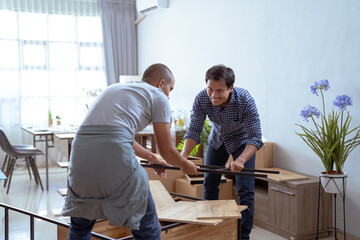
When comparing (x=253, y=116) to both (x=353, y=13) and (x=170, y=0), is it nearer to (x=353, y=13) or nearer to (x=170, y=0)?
(x=353, y=13)

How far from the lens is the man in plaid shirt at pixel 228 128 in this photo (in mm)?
2656

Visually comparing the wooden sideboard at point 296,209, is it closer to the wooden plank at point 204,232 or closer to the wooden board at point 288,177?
the wooden board at point 288,177

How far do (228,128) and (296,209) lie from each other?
3.43 ft

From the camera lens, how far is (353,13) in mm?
3422

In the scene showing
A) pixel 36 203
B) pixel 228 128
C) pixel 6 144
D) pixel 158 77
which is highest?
pixel 158 77

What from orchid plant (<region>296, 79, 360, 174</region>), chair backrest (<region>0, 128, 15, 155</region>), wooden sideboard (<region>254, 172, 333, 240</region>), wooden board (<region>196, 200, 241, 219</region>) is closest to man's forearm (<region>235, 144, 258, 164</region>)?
wooden board (<region>196, 200, 241, 219</region>)

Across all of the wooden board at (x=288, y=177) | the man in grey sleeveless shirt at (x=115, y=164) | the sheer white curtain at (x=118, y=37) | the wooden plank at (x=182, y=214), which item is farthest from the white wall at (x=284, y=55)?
the man in grey sleeveless shirt at (x=115, y=164)

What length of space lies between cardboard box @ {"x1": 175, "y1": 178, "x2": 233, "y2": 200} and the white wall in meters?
0.58

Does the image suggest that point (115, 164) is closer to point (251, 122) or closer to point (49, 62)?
point (251, 122)

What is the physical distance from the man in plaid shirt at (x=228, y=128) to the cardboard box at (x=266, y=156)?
1.26 metres

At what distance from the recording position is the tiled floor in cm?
365

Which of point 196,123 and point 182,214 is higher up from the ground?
point 196,123

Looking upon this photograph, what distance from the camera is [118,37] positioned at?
25.3 feet

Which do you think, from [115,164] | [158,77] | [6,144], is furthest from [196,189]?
[6,144]
